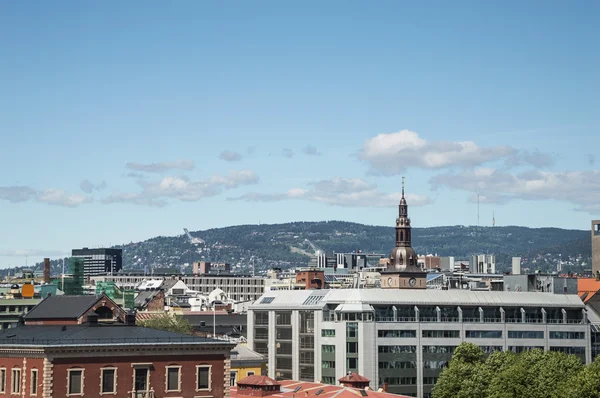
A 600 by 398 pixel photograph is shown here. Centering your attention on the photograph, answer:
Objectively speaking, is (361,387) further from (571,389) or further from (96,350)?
(96,350)

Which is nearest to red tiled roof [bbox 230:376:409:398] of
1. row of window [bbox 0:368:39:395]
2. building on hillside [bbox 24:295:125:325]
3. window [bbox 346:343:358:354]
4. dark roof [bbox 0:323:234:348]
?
building on hillside [bbox 24:295:125:325]

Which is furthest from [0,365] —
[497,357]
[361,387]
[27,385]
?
[497,357]

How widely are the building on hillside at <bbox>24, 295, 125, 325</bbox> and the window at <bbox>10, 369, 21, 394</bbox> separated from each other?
39.8m

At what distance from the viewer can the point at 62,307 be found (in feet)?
521

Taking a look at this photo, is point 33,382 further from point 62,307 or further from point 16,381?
point 62,307

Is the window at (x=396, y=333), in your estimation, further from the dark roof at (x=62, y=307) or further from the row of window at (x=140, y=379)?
the row of window at (x=140, y=379)

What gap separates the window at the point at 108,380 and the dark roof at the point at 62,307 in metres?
44.6

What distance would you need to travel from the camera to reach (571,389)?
143125mm

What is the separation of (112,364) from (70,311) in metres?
48.9

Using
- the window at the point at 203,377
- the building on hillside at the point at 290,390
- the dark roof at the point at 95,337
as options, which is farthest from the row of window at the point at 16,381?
the building on hillside at the point at 290,390

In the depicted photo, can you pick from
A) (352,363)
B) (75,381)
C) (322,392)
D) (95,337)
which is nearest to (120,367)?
(95,337)

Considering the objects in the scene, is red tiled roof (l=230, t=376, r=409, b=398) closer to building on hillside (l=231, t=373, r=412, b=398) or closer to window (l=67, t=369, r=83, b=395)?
building on hillside (l=231, t=373, r=412, b=398)

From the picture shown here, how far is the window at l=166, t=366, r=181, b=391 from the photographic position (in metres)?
113

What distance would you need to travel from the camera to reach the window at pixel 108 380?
110250 mm
